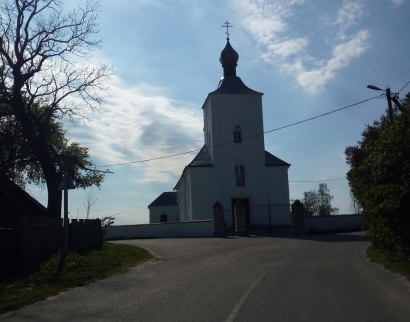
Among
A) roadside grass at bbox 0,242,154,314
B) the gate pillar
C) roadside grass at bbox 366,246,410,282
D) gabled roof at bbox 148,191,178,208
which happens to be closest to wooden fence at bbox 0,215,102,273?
roadside grass at bbox 0,242,154,314

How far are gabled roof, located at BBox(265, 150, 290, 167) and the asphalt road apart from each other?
1232 inches

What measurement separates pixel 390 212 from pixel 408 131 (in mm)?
2598

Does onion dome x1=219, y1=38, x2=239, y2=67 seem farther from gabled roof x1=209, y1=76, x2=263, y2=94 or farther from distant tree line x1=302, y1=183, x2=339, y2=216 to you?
distant tree line x1=302, y1=183, x2=339, y2=216

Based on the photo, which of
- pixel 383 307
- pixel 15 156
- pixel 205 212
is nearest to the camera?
pixel 383 307

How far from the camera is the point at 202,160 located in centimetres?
4822

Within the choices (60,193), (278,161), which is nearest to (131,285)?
(60,193)

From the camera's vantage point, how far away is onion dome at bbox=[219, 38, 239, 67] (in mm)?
49156

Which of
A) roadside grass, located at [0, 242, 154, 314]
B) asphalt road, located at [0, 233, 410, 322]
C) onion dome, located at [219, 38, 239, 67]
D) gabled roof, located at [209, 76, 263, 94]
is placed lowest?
asphalt road, located at [0, 233, 410, 322]

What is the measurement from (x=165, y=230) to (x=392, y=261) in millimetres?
25104

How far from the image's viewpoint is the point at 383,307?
352 inches

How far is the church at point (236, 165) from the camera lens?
4606 centimetres

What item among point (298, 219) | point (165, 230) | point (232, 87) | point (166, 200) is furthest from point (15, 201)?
point (166, 200)

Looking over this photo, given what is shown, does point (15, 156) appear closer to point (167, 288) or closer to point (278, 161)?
point (167, 288)

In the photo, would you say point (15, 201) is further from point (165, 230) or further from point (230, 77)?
point (230, 77)
